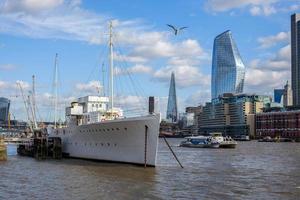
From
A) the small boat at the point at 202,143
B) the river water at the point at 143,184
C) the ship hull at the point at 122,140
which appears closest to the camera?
the river water at the point at 143,184

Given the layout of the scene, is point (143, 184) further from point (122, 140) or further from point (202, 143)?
point (202, 143)

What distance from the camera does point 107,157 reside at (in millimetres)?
57781

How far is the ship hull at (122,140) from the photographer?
5066 centimetres

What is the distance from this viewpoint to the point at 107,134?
56.8m

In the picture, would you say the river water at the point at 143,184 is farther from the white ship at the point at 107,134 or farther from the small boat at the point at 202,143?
the small boat at the point at 202,143

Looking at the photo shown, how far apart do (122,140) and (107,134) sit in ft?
11.2

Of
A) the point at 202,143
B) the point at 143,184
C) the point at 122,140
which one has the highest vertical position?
the point at 122,140

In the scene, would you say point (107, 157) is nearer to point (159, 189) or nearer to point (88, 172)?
point (88, 172)

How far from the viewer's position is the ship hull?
5066cm

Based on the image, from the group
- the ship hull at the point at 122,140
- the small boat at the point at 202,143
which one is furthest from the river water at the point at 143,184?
the small boat at the point at 202,143

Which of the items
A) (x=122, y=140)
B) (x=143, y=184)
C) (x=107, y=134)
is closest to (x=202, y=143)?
(x=107, y=134)

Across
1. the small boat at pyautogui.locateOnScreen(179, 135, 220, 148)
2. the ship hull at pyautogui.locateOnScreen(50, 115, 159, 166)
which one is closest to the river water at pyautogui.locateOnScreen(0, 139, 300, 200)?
the ship hull at pyautogui.locateOnScreen(50, 115, 159, 166)

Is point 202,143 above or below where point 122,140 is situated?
below

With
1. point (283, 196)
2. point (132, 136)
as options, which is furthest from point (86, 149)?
point (283, 196)
